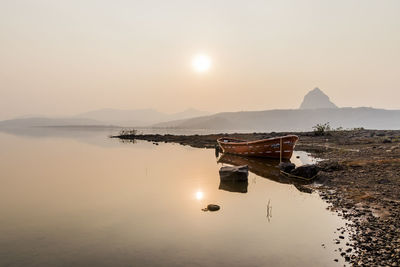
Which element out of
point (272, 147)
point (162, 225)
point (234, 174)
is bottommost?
point (162, 225)

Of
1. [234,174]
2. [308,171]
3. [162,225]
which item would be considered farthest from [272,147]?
[162,225]

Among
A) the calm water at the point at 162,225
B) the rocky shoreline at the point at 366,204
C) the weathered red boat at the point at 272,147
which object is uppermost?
the weathered red boat at the point at 272,147

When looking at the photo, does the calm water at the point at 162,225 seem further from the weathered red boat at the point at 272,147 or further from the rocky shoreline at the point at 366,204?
the weathered red boat at the point at 272,147

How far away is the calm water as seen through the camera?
8797mm

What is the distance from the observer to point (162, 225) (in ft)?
38.6

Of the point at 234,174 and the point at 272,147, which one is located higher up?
the point at 272,147

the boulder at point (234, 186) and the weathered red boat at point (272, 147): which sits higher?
the weathered red boat at point (272, 147)

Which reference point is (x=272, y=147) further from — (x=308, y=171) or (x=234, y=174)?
(x=234, y=174)

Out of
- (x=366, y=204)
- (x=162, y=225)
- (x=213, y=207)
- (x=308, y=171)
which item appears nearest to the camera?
(x=162, y=225)

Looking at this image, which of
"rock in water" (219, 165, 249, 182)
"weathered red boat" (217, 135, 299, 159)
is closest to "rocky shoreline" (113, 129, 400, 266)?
"rock in water" (219, 165, 249, 182)

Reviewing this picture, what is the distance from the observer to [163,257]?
8.82m

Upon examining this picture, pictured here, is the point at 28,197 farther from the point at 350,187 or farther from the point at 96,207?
the point at 350,187

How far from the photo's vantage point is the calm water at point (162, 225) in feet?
28.9

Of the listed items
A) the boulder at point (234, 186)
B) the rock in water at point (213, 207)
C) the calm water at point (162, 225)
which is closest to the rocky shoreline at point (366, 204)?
the calm water at point (162, 225)
